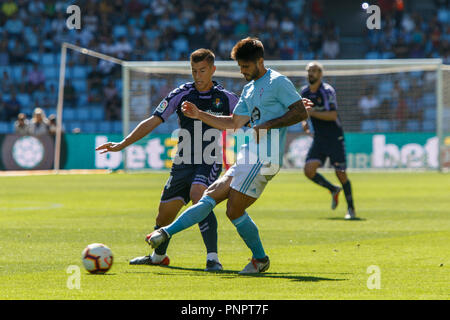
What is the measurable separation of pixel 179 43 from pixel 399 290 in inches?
1210

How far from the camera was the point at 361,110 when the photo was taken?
30.2 metres

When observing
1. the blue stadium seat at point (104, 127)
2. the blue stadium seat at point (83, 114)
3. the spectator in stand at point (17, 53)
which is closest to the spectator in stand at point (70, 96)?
the blue stadium seat at point (83, 114)

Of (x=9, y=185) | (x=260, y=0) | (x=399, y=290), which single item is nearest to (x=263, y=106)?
(x=399, y=290)

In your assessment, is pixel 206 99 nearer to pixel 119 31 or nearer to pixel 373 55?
pixel 373 55

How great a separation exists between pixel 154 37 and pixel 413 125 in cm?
1284

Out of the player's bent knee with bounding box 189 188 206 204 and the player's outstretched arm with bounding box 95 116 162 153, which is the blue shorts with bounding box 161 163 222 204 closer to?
the player's bent knee with bounding box 189 188 206 204

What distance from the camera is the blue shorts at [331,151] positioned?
15.1 m

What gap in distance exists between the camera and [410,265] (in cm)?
891

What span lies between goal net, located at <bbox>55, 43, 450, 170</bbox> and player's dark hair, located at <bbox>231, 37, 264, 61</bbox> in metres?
20.0

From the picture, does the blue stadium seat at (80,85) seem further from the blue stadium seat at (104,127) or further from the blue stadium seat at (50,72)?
the blue stadium seat at (104,127)

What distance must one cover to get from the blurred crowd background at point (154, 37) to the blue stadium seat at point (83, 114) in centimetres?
4

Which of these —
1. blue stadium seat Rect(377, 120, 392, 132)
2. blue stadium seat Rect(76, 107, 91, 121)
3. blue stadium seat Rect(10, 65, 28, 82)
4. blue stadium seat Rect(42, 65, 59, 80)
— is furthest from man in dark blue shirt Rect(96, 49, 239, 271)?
blue stadium seat Rect(10, 65, 28, 82)

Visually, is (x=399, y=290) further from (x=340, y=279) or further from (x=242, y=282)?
(x=242, y=282)

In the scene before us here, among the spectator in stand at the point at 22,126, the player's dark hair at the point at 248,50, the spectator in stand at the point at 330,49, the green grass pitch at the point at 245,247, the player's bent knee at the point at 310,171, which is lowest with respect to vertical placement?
the green grass pitch at the point at 245,247
